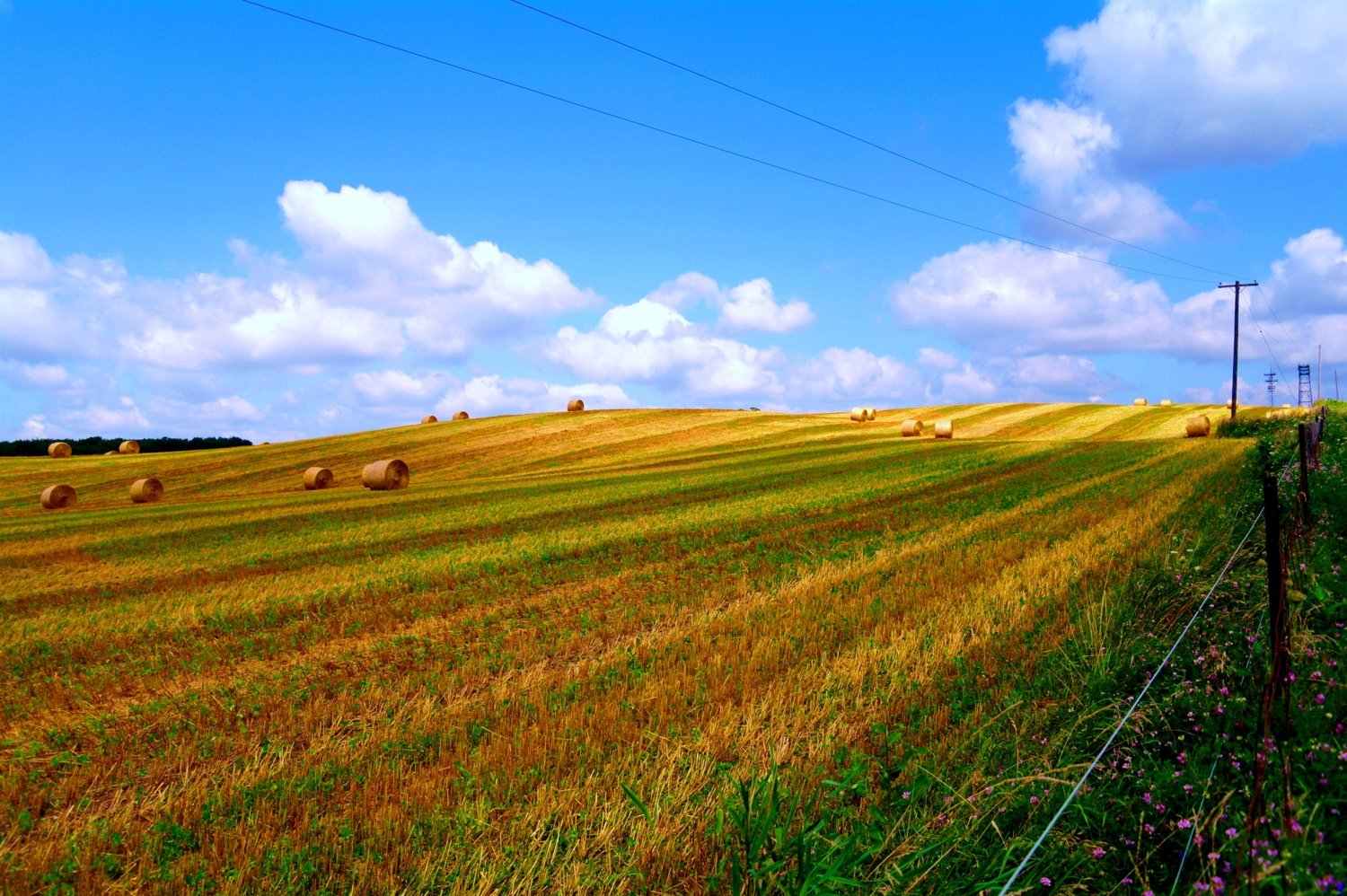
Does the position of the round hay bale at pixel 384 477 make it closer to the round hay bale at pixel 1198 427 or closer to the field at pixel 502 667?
the field at pixel 502 667

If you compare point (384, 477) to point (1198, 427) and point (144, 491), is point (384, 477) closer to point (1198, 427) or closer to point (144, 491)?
point (144, 491)

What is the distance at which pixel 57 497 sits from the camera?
32469 millimetres

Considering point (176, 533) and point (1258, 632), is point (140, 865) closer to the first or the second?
point (1258, 632)

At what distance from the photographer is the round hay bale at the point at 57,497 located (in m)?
32.2

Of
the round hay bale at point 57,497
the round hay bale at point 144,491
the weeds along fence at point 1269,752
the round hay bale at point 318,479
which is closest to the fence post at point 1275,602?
the weeds along fence at point 1269,752

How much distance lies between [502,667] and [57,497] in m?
34.2

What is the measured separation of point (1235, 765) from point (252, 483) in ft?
143

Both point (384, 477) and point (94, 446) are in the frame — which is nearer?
point (384, 477)

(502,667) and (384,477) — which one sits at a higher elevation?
(384,477)

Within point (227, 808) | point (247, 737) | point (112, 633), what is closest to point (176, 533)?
point (112, 633)

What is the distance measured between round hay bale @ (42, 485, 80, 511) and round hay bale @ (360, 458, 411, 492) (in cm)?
1286

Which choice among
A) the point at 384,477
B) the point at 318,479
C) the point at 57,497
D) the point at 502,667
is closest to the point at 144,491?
the point at 57,497

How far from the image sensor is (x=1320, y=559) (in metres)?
7.77

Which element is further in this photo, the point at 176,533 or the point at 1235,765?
the point at 176,533
